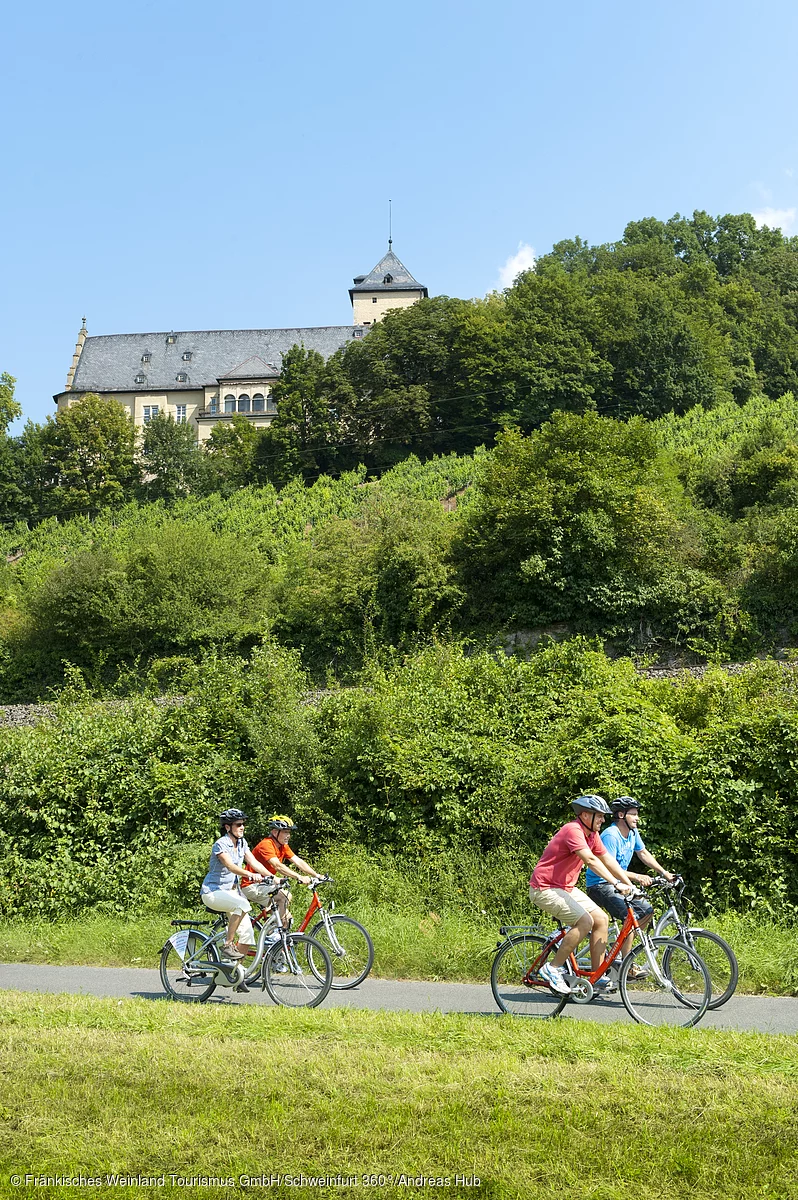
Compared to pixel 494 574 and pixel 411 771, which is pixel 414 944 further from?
pixel 494 574

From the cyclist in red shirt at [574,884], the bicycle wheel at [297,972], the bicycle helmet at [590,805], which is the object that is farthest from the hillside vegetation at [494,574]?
the bicycle helmet at [590,805]

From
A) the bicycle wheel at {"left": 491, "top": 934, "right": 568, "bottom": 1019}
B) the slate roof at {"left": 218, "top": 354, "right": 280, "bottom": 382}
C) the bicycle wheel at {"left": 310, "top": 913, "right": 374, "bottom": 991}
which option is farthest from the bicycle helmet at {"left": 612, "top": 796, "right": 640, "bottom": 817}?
the slate roof at {"left": 218, "top": 354, "right": 280, "bottom": 382}

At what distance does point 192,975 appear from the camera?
1020 centimetres

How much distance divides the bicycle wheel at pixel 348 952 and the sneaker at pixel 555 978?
7.29 feet

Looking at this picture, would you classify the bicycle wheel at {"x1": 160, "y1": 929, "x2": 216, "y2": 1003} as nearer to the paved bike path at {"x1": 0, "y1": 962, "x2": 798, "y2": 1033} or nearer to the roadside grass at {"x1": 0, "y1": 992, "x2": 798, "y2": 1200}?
the paved bike path at {"x1": 0, "y1": 962, "x2": 798, "y2": 1033}

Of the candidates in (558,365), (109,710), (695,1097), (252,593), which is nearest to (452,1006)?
(695,1097)

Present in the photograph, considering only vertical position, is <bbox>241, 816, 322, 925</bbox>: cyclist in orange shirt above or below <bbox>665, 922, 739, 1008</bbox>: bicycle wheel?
above

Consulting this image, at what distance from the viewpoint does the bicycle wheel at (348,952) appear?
34.0 feet

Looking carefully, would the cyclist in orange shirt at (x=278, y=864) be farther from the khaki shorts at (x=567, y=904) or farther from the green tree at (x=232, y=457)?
the green tree at (x=232, y=457)

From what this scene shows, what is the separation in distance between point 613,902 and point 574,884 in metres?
0.52

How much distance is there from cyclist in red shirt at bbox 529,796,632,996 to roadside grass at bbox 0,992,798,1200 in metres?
0.72

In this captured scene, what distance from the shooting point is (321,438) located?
74188mm

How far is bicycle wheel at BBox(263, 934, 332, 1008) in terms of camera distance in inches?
390

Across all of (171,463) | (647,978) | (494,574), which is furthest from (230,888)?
(171,463)
